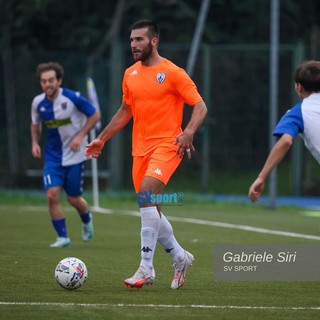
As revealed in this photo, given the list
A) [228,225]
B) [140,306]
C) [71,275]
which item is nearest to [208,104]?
[228,225]

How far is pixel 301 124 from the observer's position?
844cm

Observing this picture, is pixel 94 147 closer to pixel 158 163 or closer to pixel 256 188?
pixel 158 163

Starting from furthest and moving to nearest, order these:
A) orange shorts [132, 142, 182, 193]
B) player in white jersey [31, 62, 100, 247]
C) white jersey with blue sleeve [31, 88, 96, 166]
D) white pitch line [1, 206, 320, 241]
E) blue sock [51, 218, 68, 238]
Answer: white pitch line [1, 206, 320, 241]
white jersey with blue sleeve [31, 88, 96, 166]
player in white jersey [31, 62, 100, 247]
blue sock [51, 218, 68, 238]
orange shorts [132, 142, 182, 193]

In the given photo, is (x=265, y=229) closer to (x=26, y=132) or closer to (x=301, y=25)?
(x=26, y=132)

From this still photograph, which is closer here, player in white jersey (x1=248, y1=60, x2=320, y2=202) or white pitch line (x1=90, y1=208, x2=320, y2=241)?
player in white jersey (x1=248, y1=60, x2=320, y2=202)

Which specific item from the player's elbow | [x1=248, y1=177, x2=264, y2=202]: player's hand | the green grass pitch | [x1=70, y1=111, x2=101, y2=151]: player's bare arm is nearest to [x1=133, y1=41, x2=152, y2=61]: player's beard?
the green grass pitch

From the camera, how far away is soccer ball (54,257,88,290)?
9633 mm

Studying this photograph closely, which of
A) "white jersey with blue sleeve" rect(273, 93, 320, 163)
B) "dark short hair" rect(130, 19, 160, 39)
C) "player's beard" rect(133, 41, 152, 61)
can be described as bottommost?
"white jersey with blue sleeve" rect(273, 93, 320, 163)

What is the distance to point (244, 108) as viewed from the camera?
85.7ft

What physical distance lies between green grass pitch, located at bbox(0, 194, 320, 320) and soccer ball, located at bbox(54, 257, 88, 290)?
0.26ft

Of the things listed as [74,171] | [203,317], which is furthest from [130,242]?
[203,317]

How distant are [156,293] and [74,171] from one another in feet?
16.9

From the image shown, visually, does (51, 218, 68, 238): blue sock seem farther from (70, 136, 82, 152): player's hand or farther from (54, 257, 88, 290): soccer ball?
(54, 257, 88, 290): soccer ball

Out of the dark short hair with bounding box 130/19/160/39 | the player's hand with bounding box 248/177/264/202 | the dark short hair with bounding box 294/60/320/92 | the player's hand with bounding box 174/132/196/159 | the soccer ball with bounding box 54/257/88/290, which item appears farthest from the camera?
the dark short hair with bounding box 130/19/160/39
